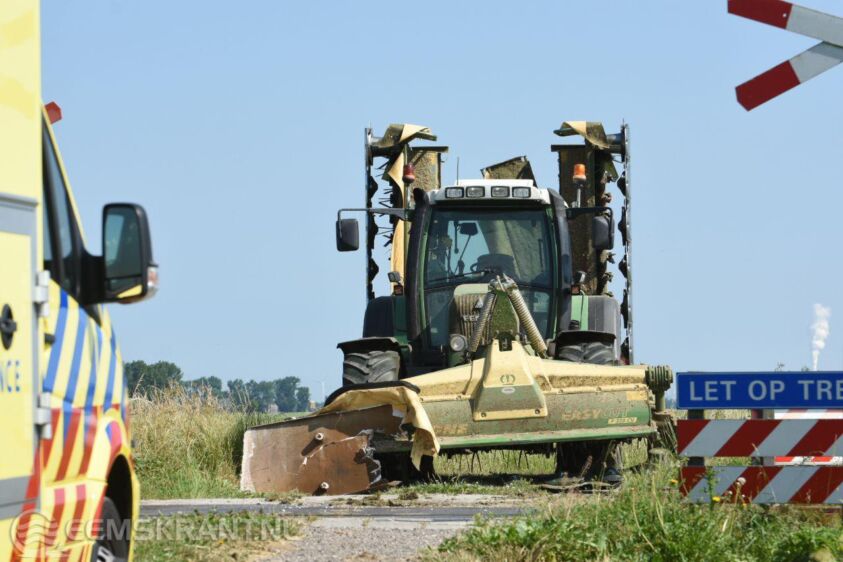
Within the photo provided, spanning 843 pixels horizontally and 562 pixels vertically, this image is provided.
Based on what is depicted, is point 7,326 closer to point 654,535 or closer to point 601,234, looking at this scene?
point 654,535

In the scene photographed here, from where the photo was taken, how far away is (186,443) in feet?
50.8

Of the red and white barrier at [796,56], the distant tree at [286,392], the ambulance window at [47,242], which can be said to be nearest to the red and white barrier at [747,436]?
the red and white barrier at [796,56]

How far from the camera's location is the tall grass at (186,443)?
46.6 feet

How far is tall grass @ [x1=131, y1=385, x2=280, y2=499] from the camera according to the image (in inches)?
559

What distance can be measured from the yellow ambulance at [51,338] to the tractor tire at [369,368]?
8834 mm

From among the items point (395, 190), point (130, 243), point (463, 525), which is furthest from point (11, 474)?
point (395, 190)

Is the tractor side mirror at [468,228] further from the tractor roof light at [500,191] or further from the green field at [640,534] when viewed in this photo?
the green field at [640,534]

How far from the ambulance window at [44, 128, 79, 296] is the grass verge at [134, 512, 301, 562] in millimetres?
2507

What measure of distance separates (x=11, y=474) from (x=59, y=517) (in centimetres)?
52

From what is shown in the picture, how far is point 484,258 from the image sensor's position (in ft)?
53.6

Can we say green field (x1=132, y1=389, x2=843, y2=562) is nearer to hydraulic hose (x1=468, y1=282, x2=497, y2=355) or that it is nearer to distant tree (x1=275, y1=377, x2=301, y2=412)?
hydraulic hose (x1=468, y1=282, x2=497, y2=355)

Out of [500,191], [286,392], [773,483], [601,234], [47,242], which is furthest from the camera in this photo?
[286,392]

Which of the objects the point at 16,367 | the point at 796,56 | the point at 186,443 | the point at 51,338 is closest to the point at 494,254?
the point at 186,443

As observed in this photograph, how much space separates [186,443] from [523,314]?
3550 mm
